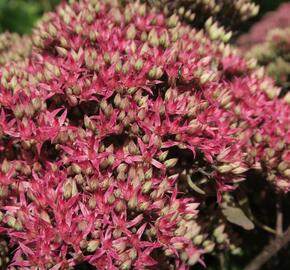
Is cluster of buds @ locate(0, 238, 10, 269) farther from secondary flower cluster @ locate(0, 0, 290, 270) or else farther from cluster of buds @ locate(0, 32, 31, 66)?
cluster of buds @ locate(0, 32, 31, 66)

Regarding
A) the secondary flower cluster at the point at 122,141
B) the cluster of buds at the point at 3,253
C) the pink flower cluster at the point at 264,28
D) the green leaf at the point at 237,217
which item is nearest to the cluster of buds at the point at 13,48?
the secondary flower cluster at the point at 122,141

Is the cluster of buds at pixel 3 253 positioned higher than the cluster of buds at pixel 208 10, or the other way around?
the cluster of buds at pixel 208 10

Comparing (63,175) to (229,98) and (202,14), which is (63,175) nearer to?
(229,98)

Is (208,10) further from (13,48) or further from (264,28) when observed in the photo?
(264,28)

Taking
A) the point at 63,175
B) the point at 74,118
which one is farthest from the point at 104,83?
the point at 63,175

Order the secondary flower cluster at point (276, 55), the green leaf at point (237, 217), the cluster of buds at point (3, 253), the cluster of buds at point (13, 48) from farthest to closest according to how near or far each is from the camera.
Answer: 1. the secondary flower cluster at point (276, 55)
2. the cluster of buds at point (13, 48)
3. the green leaf at point (237, 217)
4. the cluster of buds at point (3, 253)

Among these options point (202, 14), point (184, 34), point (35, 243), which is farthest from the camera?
point (202, 14)

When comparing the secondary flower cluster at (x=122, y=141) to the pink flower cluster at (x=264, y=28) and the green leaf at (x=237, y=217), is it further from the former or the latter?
the pink flower cluster at (x=264, y=28)
